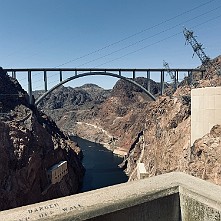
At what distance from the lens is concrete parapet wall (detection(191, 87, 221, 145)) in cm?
1440

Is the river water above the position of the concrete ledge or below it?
below

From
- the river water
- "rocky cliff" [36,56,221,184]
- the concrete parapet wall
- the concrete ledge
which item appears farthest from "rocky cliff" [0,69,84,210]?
the concrete ledge

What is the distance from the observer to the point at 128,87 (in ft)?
373

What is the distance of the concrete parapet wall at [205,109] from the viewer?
14403 mm

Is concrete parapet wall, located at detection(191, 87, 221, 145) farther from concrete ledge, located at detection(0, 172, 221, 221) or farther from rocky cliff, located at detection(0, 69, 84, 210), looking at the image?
rocky cliff, located at detection(0, 69, 84, 210)

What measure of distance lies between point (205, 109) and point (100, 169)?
42054mm

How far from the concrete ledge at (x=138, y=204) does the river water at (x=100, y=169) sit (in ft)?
131

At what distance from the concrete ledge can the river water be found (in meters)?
39.8

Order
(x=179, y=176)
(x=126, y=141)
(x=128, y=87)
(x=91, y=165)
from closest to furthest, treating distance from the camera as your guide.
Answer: (x=179, y=176)
(x=91, y=165)
(x=126, y=141)
(x=128, y=87)

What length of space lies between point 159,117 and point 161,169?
33.7ft

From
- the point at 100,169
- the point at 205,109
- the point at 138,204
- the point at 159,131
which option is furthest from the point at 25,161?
the point at 100,169

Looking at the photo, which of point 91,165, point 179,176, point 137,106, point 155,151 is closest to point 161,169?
point 155,151

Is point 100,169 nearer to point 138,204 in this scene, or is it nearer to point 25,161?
point 25,161

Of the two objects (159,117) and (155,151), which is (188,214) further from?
(159,117)
